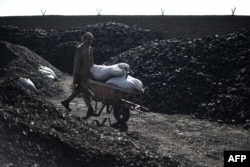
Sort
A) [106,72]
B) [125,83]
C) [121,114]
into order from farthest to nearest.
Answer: [121,114] < [106,72] < [125,83]

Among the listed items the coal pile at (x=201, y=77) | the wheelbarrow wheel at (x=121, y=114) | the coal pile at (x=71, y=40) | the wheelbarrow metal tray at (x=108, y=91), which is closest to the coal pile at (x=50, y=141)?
the wheelbarrow metal tray at (x=108, y=91)

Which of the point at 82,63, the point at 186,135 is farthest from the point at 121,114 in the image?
the point at 186,135

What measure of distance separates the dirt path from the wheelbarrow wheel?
0.51ft

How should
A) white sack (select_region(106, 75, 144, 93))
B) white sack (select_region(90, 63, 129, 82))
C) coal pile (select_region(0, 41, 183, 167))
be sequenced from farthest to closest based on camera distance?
white sack (select_region(90, 63, 129, 82)), white sack (select_region(106, 75, 144, 93)), coal pile (select_region(0, 41, 183, 167))

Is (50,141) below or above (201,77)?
above

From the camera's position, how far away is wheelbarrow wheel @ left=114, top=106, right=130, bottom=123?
7.88 metres

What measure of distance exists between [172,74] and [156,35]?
9979 mm

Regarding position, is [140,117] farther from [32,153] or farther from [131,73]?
[32,153]

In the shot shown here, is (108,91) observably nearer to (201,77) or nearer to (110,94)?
(110,94)

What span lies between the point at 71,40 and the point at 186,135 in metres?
13.4

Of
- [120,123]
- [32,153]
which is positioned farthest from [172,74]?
[32,153]

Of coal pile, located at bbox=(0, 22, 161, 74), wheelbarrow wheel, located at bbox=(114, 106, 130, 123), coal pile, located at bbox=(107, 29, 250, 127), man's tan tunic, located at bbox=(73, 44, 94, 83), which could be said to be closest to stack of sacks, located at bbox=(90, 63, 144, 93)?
man's tan tunic, located at bbox=(73, 44, 94, 83)

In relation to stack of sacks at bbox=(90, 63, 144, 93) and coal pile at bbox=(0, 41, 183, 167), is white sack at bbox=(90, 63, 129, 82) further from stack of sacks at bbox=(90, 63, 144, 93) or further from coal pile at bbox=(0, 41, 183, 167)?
coal pile at bbox=(0, 41, 183, 167)

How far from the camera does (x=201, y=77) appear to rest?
10047 mm
